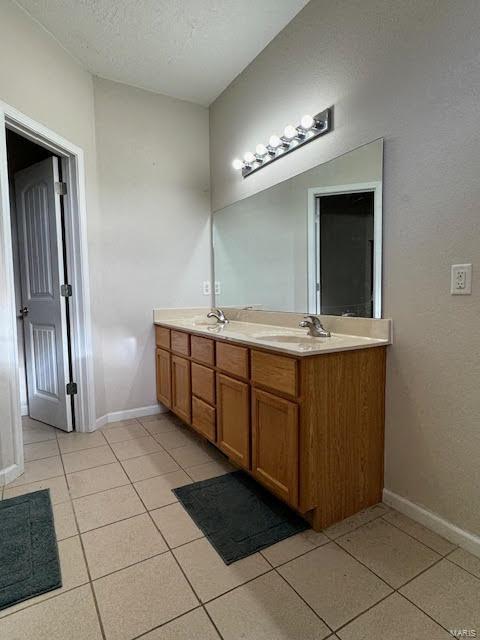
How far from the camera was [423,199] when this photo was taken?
1.44 m

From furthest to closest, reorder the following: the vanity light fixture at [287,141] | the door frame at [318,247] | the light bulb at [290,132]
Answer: the light bulb at [290,132]
the vanity light fixture at [287,141]
the door frame at [318,247]

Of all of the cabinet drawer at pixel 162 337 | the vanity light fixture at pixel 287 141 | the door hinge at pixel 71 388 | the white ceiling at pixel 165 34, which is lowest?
the door hinge at pixel 71 388

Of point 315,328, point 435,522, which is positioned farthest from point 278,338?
point 435,522

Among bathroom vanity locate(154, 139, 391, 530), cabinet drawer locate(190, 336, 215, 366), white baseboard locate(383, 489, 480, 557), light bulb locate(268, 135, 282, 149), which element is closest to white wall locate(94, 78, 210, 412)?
→ bathroom vanity locate(154, 139, 391, 530)

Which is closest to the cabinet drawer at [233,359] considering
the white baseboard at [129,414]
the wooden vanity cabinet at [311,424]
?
the wooden vanity cabinet at [311,424]

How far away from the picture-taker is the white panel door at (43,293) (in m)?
2.52

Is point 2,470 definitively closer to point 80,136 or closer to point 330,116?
point 80,136

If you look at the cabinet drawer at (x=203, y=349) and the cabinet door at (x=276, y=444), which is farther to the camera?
the cabinet drawer at (x=203, y=349)

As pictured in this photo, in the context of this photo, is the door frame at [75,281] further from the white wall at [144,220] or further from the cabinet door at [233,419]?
the cabinet door at [233,419]

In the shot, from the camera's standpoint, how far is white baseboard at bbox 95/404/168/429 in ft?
8.89

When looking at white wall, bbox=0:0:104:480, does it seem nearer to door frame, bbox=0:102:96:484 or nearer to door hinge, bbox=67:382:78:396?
door frame, bbox=0:102:96:484

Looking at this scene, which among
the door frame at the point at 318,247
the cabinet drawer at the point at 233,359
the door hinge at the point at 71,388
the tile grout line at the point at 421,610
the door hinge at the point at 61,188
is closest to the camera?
the tile grout line at the point at 421,610

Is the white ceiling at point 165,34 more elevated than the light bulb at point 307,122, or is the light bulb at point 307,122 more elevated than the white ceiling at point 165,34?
the white ceiling at point 165,34

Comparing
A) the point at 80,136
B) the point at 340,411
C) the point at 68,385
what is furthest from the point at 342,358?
the point at 80,136
